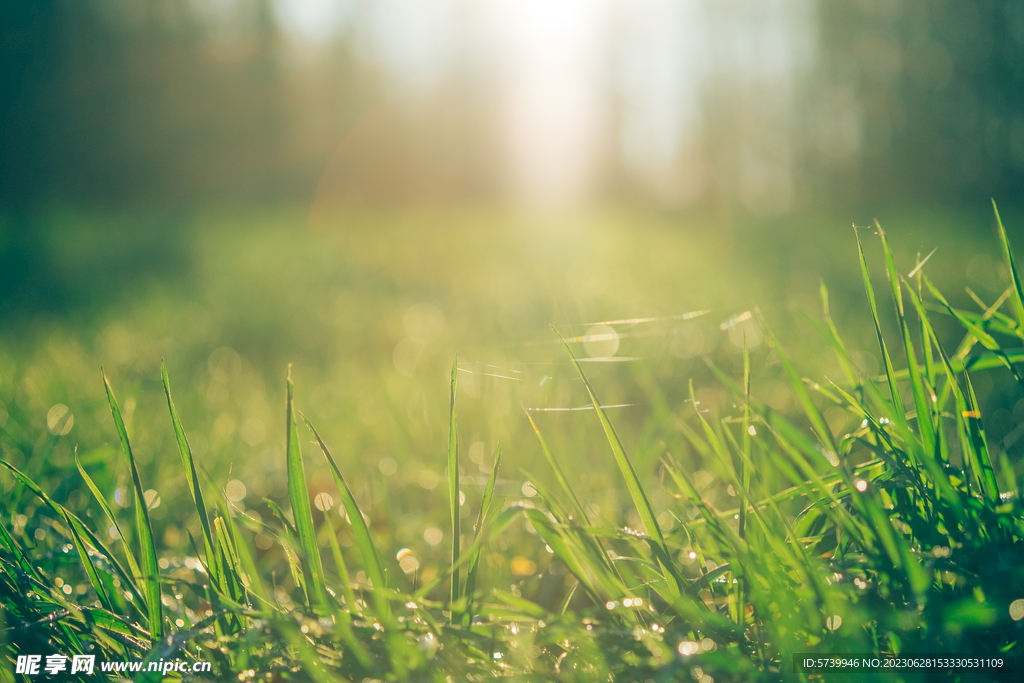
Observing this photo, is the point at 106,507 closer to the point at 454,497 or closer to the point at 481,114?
the point at 454,497

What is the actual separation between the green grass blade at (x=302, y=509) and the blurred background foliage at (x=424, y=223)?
0.42 meters

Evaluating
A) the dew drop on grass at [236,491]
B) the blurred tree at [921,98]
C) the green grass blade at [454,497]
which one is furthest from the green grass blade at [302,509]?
the blurred tree at [921,98]

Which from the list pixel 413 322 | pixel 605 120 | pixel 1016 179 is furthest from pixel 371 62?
pixel 413 322

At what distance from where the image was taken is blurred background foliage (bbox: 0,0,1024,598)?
1254 millimetres

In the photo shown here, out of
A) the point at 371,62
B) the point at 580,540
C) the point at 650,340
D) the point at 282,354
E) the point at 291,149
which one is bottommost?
the point at 282,354

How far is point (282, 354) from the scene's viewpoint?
229cm

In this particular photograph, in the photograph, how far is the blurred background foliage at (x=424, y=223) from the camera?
1.25 m

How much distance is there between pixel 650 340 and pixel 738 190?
1284 cm

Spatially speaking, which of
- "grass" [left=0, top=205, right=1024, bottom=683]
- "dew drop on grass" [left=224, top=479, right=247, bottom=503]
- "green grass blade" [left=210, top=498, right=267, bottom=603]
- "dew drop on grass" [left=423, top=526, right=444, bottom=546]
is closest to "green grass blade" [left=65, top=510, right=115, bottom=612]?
"grass" [left=0, top=205, right=1024, bottom=683]

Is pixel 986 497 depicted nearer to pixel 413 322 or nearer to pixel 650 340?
pixel 650 340

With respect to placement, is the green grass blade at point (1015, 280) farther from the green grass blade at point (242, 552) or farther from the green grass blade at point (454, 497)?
the green grass blade at point (242, 552)

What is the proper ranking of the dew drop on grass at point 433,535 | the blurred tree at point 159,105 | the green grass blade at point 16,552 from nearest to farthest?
1. the green grass blade at point 16,552
2. the dew drop on grass at point 433,535
3. the blurred tree at point 159,105

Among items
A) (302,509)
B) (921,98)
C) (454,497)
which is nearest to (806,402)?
(454,497)

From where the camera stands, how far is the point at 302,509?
0.49 metres
